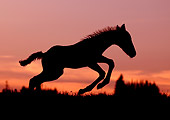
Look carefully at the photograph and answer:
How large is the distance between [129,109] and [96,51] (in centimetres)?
328

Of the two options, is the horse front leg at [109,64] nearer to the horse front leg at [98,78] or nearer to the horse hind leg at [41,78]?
the horse front leg at [98,78]

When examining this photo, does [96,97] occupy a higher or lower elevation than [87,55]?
lower

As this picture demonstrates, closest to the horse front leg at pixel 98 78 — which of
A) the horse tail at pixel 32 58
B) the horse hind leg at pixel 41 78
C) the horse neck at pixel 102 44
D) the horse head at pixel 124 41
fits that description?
the horse neck at pixel 102 44

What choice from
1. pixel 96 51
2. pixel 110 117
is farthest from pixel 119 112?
pixel 96 51

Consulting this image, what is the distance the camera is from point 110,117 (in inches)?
419

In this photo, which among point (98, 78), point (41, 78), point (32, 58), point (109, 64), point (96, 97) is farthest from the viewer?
point (32, 58)

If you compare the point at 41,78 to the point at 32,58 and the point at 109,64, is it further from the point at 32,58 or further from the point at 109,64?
the point at 109,64

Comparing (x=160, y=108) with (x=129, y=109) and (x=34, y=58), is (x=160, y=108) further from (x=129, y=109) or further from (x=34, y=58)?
(x=34, y=58)

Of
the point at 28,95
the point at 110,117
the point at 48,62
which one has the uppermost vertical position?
the point at 48,62

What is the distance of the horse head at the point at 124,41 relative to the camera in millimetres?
14508

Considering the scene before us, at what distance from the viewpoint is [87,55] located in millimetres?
13969

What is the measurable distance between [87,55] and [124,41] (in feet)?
4.78

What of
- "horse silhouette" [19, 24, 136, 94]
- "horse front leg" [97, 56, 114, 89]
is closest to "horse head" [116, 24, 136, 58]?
"horse silhouette" [19, 24, 136, 94]

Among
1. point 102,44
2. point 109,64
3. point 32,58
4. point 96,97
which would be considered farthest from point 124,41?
point 32,58
